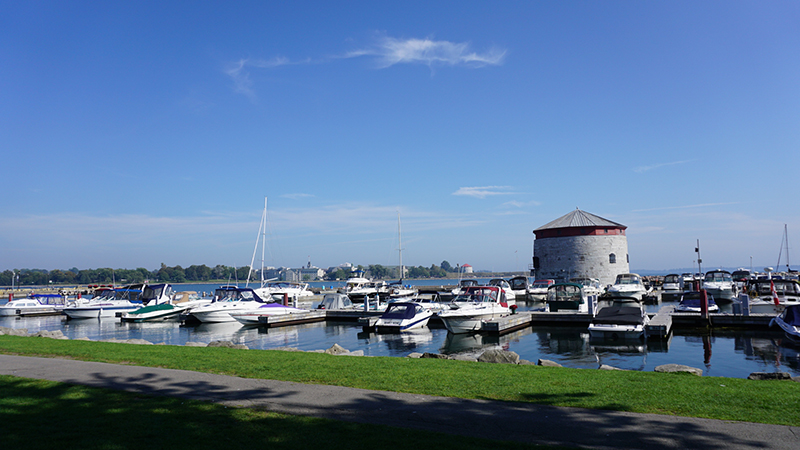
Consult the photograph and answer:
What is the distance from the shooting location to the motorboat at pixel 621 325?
2267 cm

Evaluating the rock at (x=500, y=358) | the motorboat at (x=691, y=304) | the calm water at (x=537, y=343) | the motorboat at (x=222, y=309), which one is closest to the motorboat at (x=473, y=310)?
the calm water at (x=537, y=343)

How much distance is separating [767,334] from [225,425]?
2663 centimetres

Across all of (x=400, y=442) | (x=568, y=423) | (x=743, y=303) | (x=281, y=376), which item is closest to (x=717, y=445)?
(x=568, y=423)

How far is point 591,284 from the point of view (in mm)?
57781

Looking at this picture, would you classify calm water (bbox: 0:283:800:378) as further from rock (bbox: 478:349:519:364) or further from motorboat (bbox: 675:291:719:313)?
rock (bbox: 478:349:519:364)

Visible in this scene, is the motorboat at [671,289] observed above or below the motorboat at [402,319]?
below

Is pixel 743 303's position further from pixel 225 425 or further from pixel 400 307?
pixel 225 425

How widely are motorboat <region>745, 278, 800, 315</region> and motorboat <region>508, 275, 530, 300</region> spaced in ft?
69.4

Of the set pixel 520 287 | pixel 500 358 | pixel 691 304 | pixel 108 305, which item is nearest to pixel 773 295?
pixel 691 304

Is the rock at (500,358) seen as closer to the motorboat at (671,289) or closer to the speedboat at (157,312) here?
the speedboat at (157,312)

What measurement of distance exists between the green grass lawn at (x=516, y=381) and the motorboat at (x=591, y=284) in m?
41.3

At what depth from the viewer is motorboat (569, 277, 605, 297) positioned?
50.8 meters

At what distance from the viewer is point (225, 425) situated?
6.86 m

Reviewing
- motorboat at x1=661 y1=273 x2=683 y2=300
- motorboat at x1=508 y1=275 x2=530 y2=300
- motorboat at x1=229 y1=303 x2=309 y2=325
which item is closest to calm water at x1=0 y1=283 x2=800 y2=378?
motorboat at x1=229 y1=303 x2=309 y2=325
